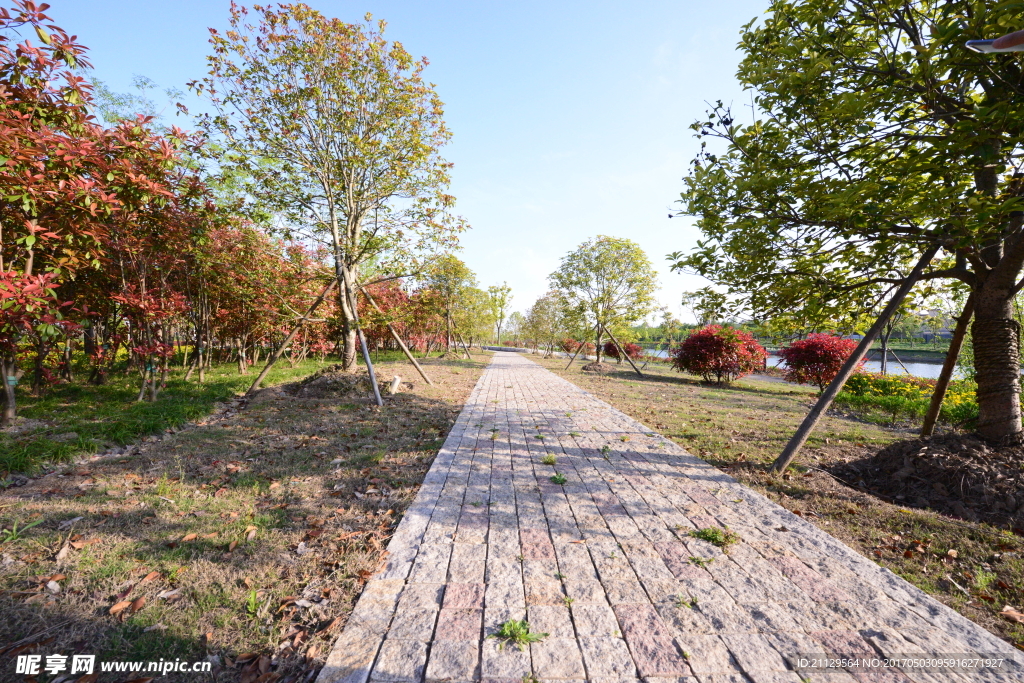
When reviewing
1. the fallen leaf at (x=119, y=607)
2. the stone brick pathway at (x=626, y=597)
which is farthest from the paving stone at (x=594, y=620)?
the fallen leaf at (x=119, y=607)

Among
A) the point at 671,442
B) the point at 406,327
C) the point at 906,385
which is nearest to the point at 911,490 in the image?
the point at 671,442

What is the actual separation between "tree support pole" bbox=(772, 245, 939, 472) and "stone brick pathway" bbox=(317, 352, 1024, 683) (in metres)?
1.24

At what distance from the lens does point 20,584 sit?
235 centimetres

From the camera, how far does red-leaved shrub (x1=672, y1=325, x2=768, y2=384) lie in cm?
1438

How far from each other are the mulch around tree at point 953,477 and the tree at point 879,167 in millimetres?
399

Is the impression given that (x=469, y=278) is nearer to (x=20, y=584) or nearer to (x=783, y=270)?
(x=783, y=270)

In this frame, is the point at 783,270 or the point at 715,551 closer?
the point at 715,551

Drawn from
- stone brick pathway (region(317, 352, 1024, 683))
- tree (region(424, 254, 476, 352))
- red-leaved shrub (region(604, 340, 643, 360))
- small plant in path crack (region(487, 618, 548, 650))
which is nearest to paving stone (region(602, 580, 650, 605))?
stone brick pathway (region(317, 352, 1024, 683))

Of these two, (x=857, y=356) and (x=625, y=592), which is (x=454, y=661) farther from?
(x=857, y=356)

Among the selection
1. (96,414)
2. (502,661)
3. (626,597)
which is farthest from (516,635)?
(96,414)

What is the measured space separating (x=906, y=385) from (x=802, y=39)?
12540 millimetres

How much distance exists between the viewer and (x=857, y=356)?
4.63 m

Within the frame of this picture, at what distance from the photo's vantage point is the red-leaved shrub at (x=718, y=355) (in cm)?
1438

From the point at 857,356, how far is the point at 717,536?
3.28m
